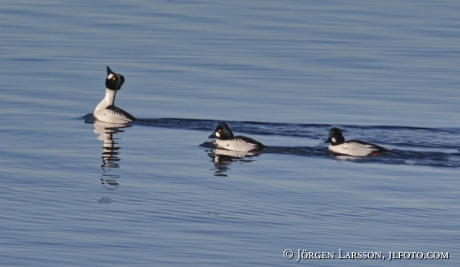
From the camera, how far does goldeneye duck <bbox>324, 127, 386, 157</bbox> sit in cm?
1959

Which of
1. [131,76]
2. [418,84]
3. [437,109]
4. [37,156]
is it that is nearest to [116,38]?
[131,76]

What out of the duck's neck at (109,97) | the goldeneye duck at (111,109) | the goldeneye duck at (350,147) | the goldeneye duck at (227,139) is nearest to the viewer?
the goldeneye duck at (350,147)

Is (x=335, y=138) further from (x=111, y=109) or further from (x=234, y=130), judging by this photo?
(x=111, y=109)

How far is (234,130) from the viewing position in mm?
22500

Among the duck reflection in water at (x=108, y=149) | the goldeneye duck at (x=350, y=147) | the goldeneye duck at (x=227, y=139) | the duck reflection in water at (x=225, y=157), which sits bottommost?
the duck reflection in water at (x=108, y=149)

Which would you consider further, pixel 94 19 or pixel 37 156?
pixel 94 19

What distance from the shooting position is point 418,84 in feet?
91.7

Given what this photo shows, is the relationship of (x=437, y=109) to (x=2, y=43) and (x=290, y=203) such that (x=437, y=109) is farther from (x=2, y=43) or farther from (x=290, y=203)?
(x=2, y=43)

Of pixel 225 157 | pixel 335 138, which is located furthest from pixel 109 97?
pixel 335 138

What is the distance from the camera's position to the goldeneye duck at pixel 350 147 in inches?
771

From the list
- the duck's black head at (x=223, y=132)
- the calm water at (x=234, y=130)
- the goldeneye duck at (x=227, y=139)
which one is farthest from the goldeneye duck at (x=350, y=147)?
the duck's black head at (x=223, y=132)

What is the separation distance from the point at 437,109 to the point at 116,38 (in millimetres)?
14505

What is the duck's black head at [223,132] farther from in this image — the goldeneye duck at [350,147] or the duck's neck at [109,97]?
the duck's neck at [109,97]

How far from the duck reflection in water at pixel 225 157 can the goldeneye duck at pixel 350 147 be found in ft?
4.70
